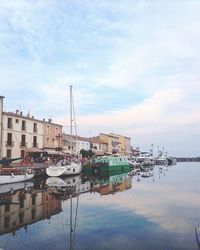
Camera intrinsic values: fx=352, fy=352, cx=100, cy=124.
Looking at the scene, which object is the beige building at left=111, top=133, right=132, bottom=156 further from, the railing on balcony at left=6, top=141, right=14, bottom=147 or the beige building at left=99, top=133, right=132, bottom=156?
the railing on balcony at left=6, top=141, right=14, bottom=147

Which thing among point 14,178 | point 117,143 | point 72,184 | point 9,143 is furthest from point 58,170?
point 117,143

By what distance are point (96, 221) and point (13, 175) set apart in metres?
25.0

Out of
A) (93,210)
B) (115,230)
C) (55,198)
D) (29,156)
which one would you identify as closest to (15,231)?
(115,230)

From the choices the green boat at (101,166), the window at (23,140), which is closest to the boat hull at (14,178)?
the window at (23,140)

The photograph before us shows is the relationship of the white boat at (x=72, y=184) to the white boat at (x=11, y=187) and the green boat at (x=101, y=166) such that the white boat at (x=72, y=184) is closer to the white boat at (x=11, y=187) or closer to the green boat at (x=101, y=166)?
the white boat at (x=11, y=187)

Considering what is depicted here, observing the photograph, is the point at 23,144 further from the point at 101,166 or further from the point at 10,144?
the point at 101,166

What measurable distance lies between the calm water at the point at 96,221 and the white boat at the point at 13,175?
800 centimetres

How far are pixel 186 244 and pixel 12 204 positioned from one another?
1679 centimetres

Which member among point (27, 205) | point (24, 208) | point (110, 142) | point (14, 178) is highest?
point (110, 142)

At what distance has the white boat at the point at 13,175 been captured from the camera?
44.3 meters

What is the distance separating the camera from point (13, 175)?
46188 mm

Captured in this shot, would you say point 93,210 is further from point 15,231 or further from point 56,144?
point 56,144

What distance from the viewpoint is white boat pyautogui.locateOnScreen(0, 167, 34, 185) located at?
4425 cm

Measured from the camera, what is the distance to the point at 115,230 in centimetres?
2103
